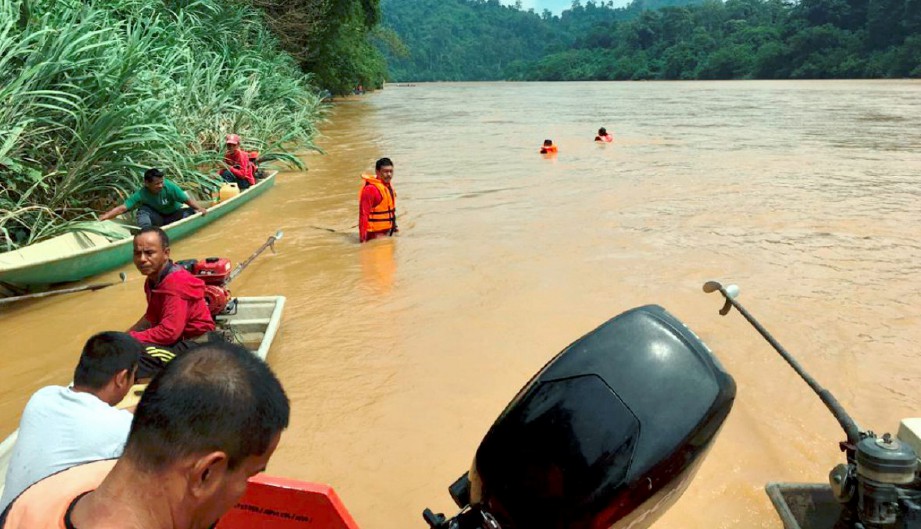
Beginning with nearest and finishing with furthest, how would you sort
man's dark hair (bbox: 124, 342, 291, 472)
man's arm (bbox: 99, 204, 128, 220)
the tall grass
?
man's dark hair (bbox: 124, 342, 291, 472)
the tall grass
man's arm (bbox: 99, 204, 128, 220)

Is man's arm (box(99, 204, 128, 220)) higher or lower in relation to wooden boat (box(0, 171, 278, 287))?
higher

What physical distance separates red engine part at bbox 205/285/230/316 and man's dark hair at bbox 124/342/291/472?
3.41 m

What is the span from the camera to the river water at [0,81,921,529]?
3793 millimetres

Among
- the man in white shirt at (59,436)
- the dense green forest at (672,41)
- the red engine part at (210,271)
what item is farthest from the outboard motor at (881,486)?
the dense green forest at (672,41)

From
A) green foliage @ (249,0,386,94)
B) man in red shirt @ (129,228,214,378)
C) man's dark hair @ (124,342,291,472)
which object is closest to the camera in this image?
man's dark hair @ (124,342,291,472)

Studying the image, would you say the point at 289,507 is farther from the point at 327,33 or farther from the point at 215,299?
the point at 327,33

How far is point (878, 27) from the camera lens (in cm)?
5209

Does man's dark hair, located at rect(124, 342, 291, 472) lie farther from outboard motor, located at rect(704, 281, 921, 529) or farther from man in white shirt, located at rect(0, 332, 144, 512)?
outboard motor, located at rect(704, 281, 921, 529)

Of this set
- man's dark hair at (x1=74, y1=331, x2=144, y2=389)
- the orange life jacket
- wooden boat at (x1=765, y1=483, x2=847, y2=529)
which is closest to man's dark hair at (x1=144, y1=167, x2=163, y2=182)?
the orange life jacket

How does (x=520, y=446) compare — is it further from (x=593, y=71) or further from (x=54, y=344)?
(x=593, y=71)

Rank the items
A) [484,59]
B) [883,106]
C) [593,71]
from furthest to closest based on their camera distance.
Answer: [484,59] → [593,71] → [883,106]

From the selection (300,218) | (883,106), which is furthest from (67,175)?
(883,106)

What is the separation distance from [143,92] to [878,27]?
5864cm

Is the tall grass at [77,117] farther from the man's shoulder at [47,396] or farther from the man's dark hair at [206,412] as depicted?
the man's dark hair at [206,412]
